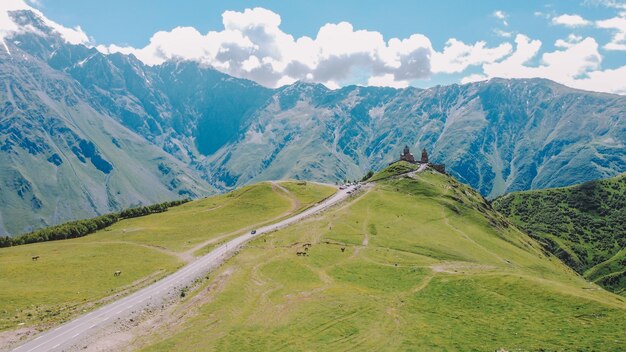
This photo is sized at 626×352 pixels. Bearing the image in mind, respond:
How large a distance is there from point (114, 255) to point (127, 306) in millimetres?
34922

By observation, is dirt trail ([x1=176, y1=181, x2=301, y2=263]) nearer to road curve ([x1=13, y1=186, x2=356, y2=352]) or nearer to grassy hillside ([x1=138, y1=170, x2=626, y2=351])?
road curve ([x1=13, y1=186, x2=356, y2=352])

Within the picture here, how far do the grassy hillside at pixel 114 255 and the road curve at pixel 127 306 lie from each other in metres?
3.13

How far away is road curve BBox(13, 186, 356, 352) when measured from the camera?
5413 cm

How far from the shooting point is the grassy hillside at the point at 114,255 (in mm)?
67875

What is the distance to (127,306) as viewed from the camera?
220 ft

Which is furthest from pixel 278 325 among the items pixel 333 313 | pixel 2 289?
pixel 2 289

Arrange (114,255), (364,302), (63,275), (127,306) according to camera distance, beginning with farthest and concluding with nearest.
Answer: (114,255), (63,275), (127,306), (364,302)

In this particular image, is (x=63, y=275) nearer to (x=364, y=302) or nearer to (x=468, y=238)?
(x=364, y=302)

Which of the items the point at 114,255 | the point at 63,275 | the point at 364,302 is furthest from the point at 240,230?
the point at 364,302

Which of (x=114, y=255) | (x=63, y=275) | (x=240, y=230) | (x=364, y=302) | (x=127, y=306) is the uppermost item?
(x=63, y=275)

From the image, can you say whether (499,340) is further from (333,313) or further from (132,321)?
(132,321)

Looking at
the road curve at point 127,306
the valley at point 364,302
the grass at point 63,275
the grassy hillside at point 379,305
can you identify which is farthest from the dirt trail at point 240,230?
the grassy hillside at point 379,305

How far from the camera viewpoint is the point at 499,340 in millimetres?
49406

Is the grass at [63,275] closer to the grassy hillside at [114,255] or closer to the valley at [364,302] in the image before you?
the grassy hillside at [114,255]
